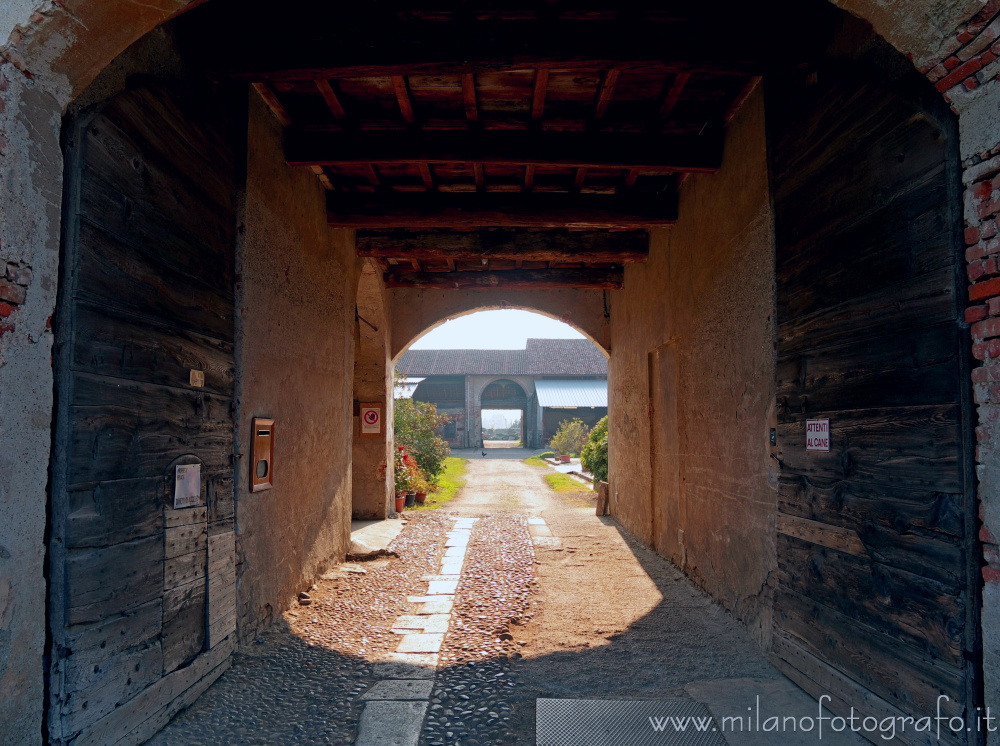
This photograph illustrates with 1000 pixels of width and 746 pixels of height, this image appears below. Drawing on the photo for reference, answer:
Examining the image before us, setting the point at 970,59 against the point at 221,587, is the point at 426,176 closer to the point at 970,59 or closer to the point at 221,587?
the point at 221,587

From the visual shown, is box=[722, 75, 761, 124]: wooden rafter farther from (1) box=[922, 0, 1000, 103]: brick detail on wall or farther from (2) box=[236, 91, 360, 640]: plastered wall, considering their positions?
(2) box=[236, 91, 360, 640]: plastered wall

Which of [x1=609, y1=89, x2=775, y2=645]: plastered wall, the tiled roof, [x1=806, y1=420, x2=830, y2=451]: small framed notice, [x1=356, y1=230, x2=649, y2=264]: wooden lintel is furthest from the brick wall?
the tiled roof

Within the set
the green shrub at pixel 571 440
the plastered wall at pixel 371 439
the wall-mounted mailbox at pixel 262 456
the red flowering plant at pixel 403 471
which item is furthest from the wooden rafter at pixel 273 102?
the green shrub at pixel 571 440

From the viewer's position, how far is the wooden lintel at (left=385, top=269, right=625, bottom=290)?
8258mm

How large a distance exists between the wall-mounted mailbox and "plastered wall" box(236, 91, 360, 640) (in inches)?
2.6

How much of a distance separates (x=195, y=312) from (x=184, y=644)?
174 cm

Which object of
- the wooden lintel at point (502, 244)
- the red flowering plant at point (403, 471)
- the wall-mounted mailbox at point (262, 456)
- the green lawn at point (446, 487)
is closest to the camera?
the wall-mounted mailbox at point (262, 456)

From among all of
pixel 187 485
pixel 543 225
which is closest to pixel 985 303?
pixel 187 485

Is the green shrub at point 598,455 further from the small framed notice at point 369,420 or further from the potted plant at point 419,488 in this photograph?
the small framed notice at point 369,420

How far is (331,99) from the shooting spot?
13.0 feet

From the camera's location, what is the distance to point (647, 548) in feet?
22.5

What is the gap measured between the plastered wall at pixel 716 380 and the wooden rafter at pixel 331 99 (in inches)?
111

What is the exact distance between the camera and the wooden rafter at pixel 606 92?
11.8 feet

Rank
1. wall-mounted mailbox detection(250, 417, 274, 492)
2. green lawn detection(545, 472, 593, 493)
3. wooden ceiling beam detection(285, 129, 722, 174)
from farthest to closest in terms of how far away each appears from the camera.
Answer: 1. green lawn detection(545, 472, 593, 493)
2. wooden ceiling beam detection(285, 129, 722, 174)
3. wall-mounted mailbox detection(250, 417, 274, 492)
